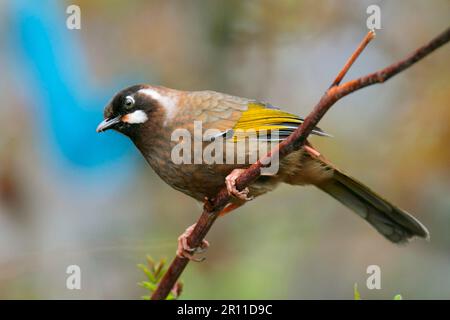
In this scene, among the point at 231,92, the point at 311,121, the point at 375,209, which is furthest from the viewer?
the point at 231,92

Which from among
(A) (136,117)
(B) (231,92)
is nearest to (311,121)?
(A) (136,117)

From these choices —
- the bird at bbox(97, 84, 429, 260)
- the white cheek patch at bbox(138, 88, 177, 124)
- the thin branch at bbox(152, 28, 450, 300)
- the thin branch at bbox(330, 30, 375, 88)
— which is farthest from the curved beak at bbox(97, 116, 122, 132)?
the thin branch at bbox(330, 30, 375, 88)

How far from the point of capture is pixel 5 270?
16.0 ft

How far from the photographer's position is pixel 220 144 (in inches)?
142

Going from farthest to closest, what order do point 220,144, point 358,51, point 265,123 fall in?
point 265,123 < point 220,144 < point 358,51

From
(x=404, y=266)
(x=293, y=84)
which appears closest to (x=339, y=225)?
(x=404, y=266)

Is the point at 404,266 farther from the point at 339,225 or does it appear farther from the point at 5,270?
the point at 5,270

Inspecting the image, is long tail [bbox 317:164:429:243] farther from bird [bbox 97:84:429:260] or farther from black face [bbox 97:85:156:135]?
black face [bbox 97:85:156:135]

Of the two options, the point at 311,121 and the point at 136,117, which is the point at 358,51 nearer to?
the point at 311,121

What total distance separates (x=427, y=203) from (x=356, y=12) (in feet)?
5.65

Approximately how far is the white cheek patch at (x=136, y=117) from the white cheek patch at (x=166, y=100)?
4.8 inches

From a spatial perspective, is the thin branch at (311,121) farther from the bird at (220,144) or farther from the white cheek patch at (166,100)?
the white cheek patch at (166,100)

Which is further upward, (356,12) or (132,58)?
(356,12)

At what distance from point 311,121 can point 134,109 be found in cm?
186
